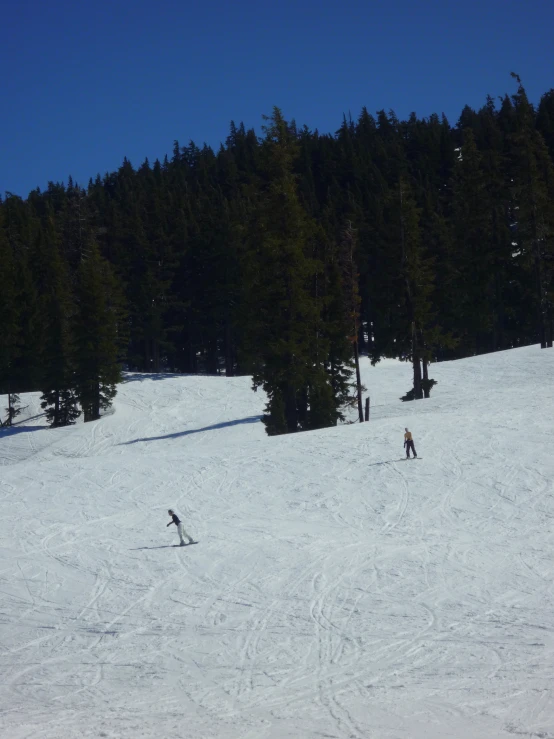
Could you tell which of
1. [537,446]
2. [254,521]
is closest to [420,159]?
[537,446]

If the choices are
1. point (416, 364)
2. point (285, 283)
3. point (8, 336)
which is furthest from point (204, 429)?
point (8, 336)

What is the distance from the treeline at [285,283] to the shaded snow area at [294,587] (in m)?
5.97

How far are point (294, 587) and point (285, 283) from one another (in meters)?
21.0

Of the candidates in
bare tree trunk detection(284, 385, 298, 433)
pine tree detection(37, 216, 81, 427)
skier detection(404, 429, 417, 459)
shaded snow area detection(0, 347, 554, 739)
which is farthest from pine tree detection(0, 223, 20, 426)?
skier detection(404, 429, 417, 459)

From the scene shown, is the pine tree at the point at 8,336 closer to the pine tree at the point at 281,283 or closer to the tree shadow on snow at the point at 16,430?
the tree shadow on snow at the point at 16,430

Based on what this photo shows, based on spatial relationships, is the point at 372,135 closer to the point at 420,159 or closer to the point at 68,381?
the point at 420,159

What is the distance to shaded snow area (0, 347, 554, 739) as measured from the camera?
38.2 ft

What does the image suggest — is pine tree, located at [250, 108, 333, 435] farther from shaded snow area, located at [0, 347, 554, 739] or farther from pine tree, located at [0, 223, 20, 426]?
pine tree, located at [0, 223, 20, 426]

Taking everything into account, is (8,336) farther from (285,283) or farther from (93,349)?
(285,283)

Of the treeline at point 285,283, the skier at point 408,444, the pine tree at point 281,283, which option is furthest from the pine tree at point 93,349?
the skier at point 408,444

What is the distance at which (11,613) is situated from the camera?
17.6 m

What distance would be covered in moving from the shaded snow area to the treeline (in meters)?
5.97

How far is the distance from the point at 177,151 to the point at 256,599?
19231 centimetres

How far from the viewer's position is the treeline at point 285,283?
121ft
